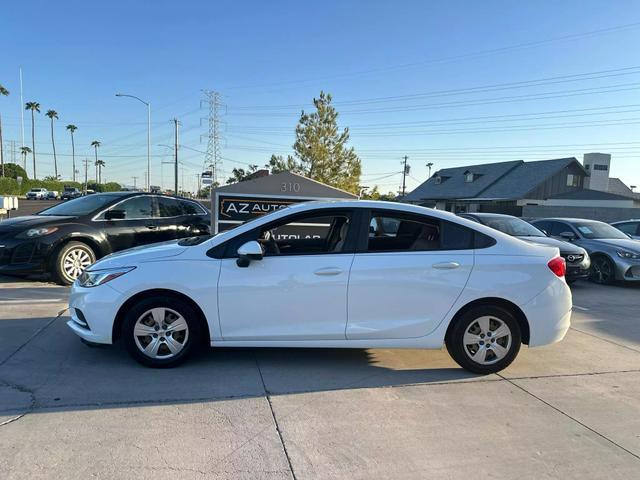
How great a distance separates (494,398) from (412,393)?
2.27 feet

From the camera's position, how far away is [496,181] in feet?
156

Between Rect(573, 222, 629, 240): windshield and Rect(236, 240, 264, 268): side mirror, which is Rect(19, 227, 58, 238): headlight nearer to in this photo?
Rect(236, 240, 264, 268): side mirror

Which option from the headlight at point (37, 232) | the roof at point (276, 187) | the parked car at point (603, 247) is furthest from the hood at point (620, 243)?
the headlight at point (37, 232)

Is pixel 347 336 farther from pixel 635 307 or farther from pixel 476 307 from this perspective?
pixel 635 307

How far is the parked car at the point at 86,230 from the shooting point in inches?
298

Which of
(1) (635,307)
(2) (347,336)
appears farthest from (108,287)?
(1) (635,307)

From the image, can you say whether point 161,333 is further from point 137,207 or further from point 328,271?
point 137,207

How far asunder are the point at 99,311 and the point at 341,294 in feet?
7.12

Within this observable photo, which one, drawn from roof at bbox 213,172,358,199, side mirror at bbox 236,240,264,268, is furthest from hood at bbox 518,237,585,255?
side mirror at bbox 236,240,264,268

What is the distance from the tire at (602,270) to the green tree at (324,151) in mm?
22245

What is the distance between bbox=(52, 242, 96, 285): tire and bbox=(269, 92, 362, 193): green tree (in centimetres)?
2481

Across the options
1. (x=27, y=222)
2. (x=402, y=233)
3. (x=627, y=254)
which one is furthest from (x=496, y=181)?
(x=402, y=233)

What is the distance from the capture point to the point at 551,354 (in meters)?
5.41

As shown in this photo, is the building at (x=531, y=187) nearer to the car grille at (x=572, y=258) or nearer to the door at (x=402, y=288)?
the car grille at (x=572, y=258)
